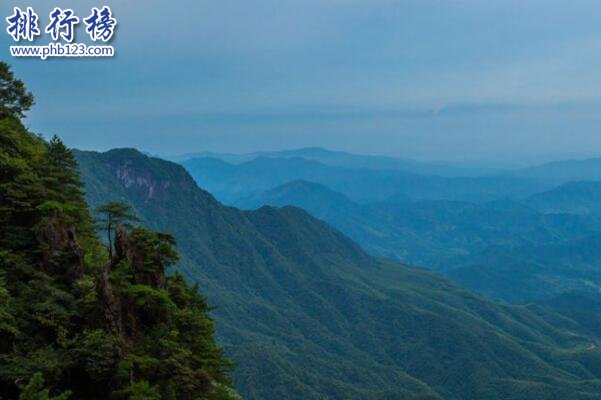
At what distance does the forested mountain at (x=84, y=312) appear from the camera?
80.5 ft

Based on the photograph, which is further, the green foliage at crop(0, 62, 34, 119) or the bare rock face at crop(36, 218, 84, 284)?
the green foliage at crop(0, 62, 34, 119)

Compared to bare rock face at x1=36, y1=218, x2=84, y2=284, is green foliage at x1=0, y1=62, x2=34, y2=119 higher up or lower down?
higher up

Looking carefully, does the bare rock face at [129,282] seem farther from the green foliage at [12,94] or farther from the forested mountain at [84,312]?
the green foliage at [12,94]

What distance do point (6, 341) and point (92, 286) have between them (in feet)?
14.7

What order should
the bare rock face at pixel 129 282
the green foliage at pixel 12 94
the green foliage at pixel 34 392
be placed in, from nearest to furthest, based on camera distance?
the green foliage at pixel 34 392 < the bare rock face at pixel 129 282 < the green foliage at pixel 12 94

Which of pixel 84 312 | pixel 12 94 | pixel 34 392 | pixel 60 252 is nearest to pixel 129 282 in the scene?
pixel 84 312

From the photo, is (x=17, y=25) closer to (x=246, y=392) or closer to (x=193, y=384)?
(x=193, y=384)

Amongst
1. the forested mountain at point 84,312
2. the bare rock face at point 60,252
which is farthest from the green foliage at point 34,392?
A: the bare rock face at point 60,252

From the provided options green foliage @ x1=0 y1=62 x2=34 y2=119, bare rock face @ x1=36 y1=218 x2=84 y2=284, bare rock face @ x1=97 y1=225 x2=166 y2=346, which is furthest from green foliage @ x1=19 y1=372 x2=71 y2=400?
green foliage @ x1=0 y1=62 x2=34 y2=119

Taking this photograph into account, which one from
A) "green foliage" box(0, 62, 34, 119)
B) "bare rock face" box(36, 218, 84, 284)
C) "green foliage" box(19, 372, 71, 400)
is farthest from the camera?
"green foliage" box(0, 62, 34, 119)

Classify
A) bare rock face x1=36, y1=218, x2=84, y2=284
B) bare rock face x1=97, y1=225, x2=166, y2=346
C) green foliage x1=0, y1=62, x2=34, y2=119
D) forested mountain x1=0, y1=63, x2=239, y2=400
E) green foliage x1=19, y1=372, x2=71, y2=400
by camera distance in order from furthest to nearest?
green foliage x1=0, y1=62, x2=34, y2=119 → bare rock face x1=36, y1=218, x2=84, y2=284 → bare rock face x1=97, y1=225, x2=166, y2=346 → forested mountain x1=0, y1=63, x2=239, y2=400 → green foliage x1=19, y1=372, x2=71, y2=400

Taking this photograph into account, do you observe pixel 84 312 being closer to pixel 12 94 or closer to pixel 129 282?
pixel 129 282

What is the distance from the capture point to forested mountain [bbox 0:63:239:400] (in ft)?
80.5

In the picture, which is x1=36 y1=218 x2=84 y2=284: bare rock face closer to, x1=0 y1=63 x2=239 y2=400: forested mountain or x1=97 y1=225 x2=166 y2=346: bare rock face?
x1=0 y1=63 x2=239 y2=400: forested mountain
